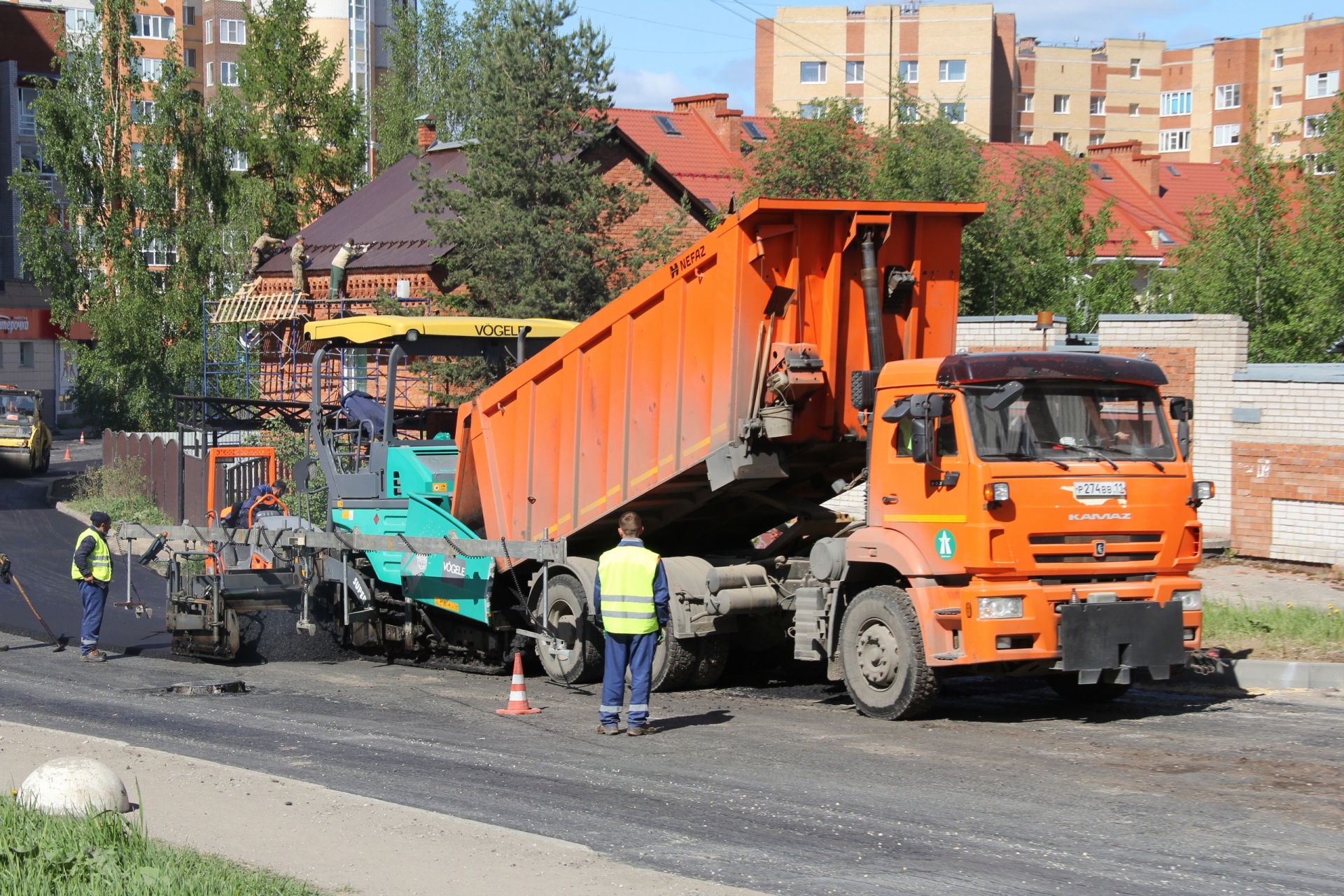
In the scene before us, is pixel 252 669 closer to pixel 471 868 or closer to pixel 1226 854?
pixel 471 868

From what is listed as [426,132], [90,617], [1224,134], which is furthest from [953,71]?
[90,617]

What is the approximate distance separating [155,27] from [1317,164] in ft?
236

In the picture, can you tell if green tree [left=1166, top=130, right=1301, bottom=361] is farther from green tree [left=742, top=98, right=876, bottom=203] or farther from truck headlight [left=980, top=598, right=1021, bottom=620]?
truck headlight [left=980, top=598, right=1021, bottom=620]

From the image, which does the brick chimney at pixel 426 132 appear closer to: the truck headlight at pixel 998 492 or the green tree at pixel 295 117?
the green tree at pixel 295 117

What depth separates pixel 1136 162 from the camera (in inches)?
2286

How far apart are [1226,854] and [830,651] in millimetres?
4089

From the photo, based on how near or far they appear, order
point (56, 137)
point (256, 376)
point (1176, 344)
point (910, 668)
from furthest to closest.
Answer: point (56, 137) < point (256, 376) < point (1176, 344) < point (910, 668)

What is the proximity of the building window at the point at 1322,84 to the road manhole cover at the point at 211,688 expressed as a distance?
3165 inches

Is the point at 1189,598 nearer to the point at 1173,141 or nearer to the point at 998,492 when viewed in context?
the point at 998,492

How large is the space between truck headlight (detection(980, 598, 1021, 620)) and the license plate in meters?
0.85

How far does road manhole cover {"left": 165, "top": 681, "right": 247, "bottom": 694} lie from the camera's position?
37.7 ft

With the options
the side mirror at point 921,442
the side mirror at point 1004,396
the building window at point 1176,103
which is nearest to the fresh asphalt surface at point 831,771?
the side mirror at point 921,442

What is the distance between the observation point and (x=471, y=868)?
19.7ft

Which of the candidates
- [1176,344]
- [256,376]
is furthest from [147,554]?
[256,376]
